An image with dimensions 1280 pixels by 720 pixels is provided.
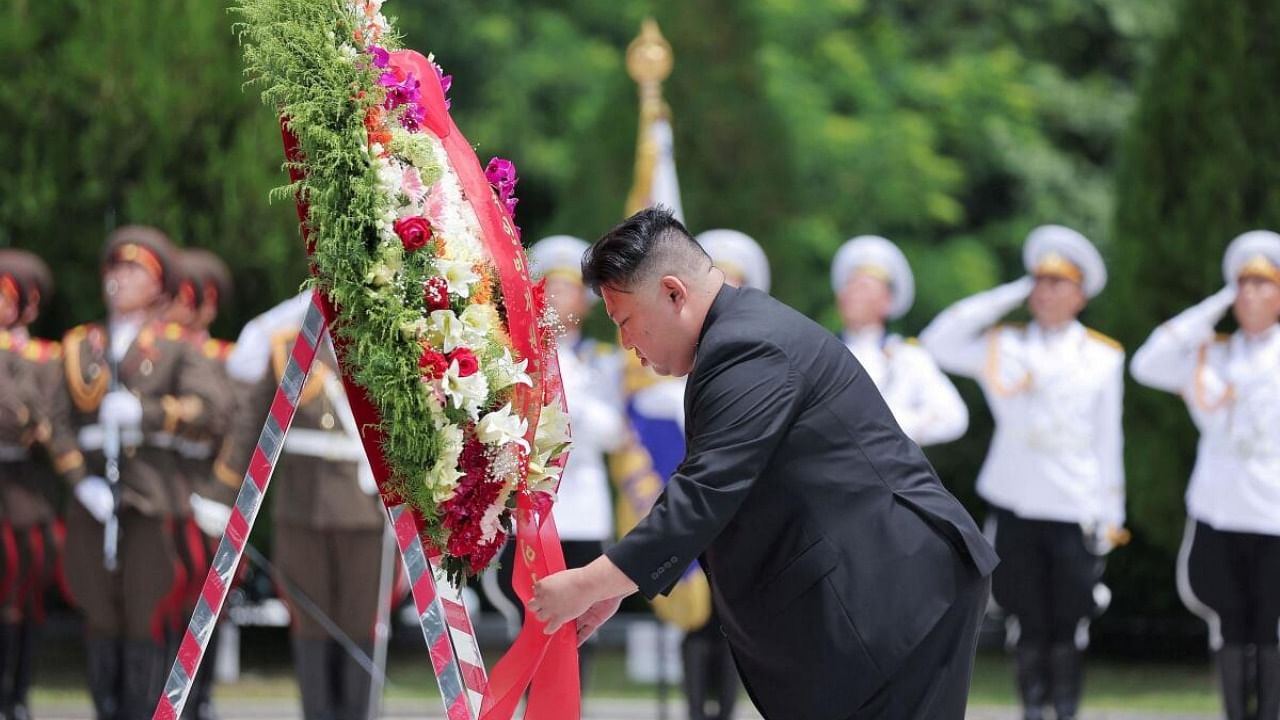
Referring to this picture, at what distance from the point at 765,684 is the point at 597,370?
4281mm

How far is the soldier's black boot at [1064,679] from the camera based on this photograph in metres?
7.98

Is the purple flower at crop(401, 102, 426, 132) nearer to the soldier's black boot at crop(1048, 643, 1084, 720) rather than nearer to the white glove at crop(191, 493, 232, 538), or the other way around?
the white glove at crop(191, 493, 232, 538)

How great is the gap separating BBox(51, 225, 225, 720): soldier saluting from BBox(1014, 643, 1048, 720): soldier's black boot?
370cm

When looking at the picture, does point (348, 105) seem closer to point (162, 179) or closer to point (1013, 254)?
point (162, 179)

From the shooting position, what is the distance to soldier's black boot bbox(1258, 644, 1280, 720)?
749 cm

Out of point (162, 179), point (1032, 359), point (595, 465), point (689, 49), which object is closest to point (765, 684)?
point (595, 465)

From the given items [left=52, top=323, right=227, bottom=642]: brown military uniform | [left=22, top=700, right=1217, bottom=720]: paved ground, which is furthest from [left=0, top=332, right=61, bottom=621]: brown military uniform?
[left=22, top=700, right=1217, bottom=720]: paved ground

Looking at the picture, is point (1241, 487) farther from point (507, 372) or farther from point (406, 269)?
point (406, 269)

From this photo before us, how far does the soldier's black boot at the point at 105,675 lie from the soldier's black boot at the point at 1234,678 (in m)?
4.61

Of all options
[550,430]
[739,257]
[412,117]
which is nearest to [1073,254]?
[739,257]

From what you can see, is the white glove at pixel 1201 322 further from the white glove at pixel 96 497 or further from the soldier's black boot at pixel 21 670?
the soldier's black boot at pixel 21 670

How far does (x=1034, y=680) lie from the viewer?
802cm

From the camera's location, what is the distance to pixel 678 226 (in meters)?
4.02

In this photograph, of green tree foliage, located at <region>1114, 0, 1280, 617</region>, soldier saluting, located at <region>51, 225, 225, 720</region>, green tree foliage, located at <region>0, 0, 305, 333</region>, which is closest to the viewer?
soldier saluting, located at <region>51, 225, 225, 720</region>
